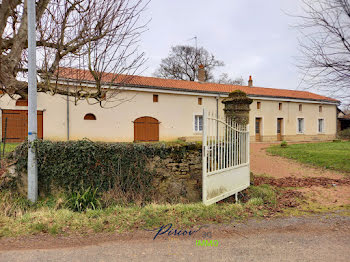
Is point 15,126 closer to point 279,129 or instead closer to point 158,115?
point 158,115

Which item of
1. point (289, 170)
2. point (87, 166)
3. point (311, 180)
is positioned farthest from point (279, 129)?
point (87, 166)

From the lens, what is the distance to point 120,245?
→ 2996mm

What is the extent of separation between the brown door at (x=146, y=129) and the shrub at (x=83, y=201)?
35.3 ft

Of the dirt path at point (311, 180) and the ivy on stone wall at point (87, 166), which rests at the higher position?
the ivy on stone wall at point (87, 166)

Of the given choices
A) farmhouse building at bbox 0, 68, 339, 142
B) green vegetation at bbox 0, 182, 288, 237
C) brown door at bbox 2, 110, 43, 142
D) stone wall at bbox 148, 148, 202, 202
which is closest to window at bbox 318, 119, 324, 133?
farmhouse building at bbox 0, 68, 339, 142

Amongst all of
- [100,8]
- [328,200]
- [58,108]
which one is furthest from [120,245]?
[58,108]

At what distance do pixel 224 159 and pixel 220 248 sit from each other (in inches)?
89.6

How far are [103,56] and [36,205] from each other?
3.73 m

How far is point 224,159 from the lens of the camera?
4.98 m

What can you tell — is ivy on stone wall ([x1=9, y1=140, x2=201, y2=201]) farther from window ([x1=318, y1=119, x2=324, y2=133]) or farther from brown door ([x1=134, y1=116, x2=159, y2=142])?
window ([x1=318, y1=119, x2=324, y2=133])

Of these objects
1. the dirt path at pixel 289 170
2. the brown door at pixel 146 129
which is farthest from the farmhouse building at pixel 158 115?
the dirt path at pixel 289 170

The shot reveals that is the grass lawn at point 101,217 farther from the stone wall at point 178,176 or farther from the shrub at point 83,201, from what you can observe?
the stone wall at point 178,176

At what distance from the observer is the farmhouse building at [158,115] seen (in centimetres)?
1325

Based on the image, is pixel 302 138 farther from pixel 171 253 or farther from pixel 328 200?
pixel 171 253
